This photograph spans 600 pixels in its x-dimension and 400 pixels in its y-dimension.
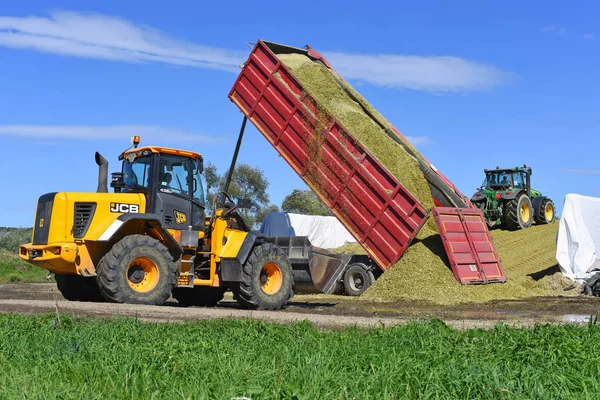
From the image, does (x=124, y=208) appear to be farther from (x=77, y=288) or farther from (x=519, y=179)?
(x=519, y=179)

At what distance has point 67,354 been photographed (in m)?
5.39

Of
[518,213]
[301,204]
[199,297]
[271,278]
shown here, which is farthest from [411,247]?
[301,204]

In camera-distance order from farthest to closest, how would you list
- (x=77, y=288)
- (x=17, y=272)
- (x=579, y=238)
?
(x=17, y=272)
(x=579, y=238)
(x=77, y=288)

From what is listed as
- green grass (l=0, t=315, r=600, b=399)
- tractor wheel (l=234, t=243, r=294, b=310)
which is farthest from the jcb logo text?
green grass (l=0, t=315, r=600, b=399)

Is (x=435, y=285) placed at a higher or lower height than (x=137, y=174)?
lower

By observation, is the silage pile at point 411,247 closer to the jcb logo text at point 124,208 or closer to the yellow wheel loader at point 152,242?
the yellow wheel loader at point 152,242

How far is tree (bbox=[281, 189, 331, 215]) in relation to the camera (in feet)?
169

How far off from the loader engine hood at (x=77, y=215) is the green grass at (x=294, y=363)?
410cm

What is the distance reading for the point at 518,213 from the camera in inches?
942

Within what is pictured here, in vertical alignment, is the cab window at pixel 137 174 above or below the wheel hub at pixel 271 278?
above

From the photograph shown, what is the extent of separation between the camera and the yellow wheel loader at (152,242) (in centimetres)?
1105

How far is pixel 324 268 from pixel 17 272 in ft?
47.4

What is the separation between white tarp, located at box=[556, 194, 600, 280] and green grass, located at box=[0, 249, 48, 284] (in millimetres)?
15202

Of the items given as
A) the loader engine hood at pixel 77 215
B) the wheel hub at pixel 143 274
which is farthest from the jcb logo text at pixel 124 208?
the wheel hub at pixel 143 274
